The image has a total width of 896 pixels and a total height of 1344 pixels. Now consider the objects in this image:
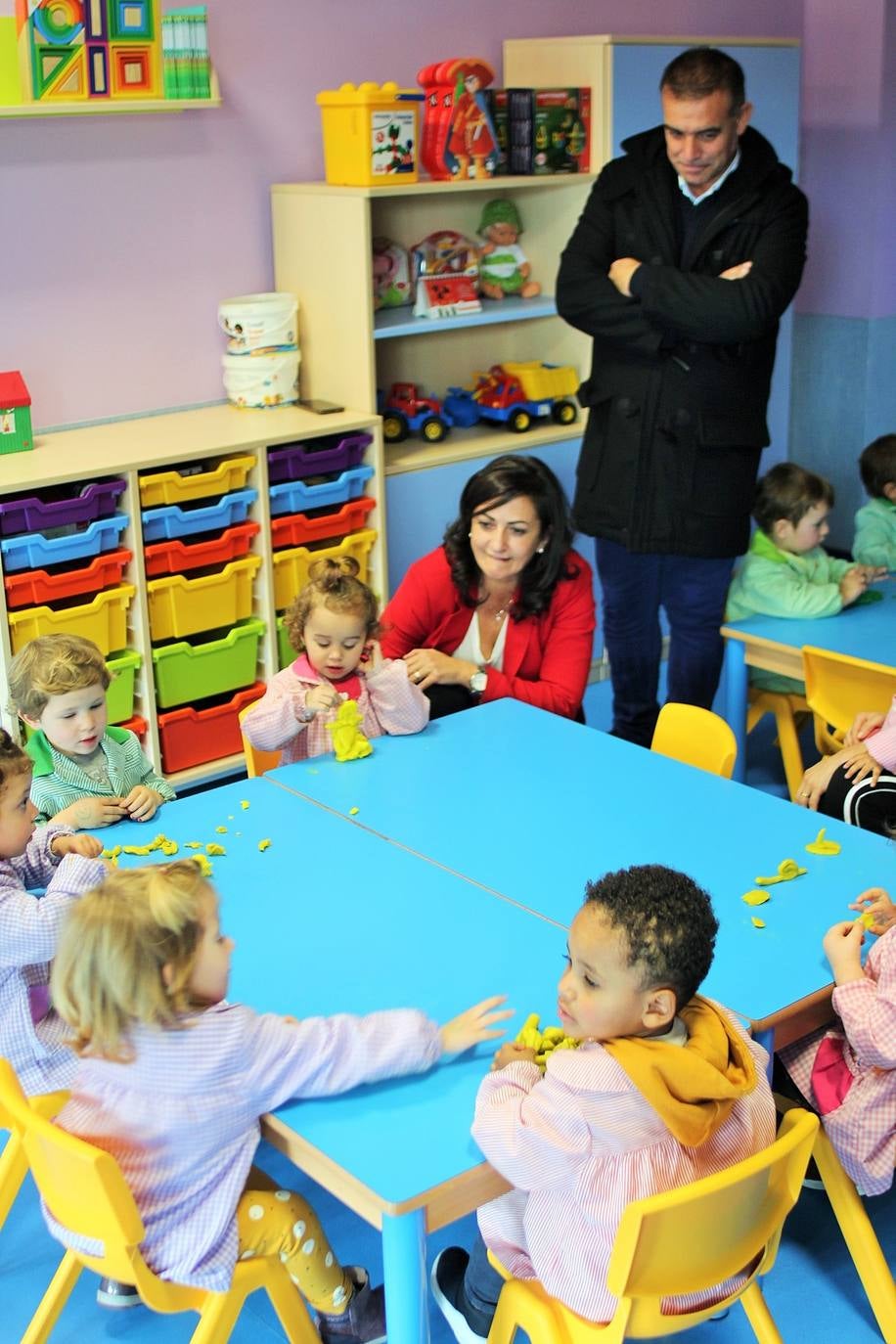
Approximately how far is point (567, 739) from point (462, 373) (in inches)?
93.8

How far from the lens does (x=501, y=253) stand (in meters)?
4.63

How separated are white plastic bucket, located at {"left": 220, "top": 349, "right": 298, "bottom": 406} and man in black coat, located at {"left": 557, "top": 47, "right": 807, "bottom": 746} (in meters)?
0.92

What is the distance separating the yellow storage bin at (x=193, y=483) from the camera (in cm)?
376

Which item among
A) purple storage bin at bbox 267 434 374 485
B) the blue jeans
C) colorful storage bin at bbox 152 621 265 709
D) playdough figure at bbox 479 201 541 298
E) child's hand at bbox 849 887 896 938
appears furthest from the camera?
playdough figure at bbox 479 201 541 298

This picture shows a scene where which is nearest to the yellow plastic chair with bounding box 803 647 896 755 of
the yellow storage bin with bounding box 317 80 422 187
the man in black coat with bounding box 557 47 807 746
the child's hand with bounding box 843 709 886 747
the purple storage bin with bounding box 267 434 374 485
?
the child's hand with bounding box 843 709 886 747

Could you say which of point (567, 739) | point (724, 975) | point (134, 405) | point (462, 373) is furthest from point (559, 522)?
point (462, 373)

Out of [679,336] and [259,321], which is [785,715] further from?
[259,321]

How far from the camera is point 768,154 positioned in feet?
11.4

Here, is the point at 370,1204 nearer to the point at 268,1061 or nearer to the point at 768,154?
the point at 268,1061

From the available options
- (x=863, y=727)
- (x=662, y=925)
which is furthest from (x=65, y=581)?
(x=662, y=925)

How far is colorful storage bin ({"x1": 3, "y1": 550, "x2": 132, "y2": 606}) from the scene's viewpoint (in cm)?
360

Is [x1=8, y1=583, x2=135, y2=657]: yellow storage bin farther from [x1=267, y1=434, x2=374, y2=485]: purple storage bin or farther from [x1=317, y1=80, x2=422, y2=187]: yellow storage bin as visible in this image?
[x1=317, y1=80, x2=422, y2=187]: yellow storage bin

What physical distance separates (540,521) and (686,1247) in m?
1.73

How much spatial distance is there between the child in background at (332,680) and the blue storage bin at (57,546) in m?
0.97
